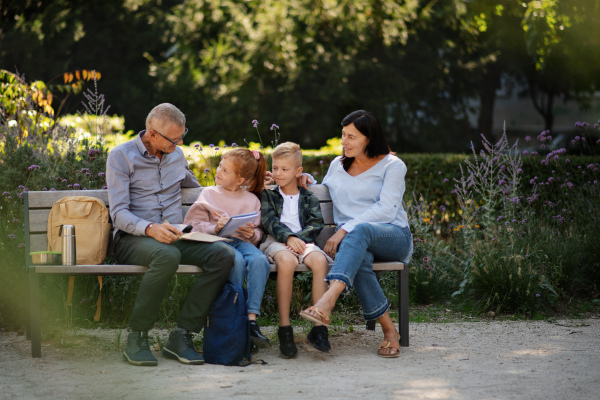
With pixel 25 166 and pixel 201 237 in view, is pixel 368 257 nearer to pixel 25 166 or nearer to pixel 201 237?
pixel 201 237

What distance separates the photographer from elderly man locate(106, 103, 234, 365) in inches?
163

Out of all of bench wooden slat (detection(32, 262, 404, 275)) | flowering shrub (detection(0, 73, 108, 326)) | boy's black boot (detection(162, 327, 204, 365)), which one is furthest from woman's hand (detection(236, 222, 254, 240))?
flowering shrub (detection(0, 73, 108, 326))

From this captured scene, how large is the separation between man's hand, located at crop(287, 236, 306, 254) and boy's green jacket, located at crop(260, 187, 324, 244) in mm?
46

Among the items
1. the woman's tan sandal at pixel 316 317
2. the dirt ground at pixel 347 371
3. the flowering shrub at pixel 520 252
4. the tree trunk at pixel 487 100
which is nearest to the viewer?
the dirt ground at pixel 347 371

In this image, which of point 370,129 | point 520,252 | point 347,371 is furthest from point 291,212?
point 520,252

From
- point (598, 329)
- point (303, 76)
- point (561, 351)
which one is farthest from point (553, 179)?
point (303, 76)

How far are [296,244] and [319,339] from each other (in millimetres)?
610

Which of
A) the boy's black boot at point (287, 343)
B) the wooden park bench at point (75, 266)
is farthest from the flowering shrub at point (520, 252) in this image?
the boy's black boot at point (287, 343)

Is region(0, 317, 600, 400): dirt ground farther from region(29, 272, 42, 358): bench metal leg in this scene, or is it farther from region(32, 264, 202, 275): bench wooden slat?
region(32, 264, 202, 275): bench wooden slat

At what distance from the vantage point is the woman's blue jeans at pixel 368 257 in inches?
167

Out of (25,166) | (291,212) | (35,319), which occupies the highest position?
(25,166)

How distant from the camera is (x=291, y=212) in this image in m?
4.73

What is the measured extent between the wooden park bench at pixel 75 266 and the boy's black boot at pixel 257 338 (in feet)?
1.22

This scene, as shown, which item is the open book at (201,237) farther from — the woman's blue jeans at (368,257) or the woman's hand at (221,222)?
the woman's blue jeans at (368,257)
